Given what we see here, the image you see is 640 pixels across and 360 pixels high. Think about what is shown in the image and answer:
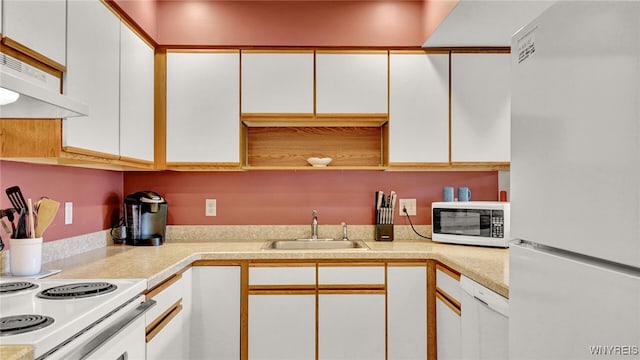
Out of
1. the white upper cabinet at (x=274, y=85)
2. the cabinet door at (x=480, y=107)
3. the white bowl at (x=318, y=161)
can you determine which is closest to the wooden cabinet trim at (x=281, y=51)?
the white upper cabinet at (x=274, y=85)

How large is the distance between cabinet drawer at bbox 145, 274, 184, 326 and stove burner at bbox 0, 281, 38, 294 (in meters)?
0.42

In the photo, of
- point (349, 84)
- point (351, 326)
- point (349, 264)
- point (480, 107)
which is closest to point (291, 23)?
point (349, 84)

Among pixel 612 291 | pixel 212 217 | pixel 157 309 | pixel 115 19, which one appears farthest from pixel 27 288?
pixel 612 291

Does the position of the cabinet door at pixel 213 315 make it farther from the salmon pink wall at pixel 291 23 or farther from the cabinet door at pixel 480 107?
the cabinet door at pixel 480 107

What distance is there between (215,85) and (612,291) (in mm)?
→ 2481

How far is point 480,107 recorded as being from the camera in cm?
278

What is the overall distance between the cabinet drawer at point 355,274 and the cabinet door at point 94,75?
1346 mm

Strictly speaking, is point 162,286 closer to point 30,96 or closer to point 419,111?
point 30,96

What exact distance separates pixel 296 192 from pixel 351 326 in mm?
1059

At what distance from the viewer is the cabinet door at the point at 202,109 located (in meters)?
2.76

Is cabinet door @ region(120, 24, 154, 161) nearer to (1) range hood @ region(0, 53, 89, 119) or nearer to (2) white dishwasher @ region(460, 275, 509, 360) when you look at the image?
(1) range hood @ region(0, 53, 89, 119)

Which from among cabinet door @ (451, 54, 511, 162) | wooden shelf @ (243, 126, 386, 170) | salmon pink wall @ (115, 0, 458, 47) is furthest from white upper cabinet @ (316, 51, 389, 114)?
cabinet door @ (451, 54, 511, 162)

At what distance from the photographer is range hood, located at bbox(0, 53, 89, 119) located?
1.13 metres

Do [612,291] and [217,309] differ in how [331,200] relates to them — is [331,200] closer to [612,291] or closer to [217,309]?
[217,309]
